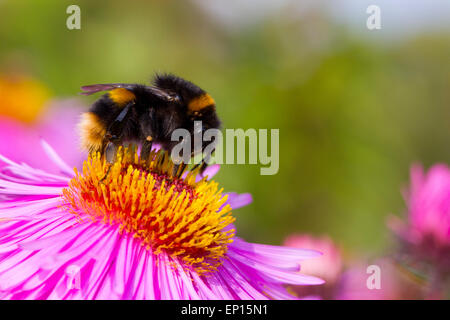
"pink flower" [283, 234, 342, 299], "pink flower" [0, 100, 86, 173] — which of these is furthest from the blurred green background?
"pink flower" [283, 234, 342, 299]

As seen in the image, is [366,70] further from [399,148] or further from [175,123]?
[175,123]

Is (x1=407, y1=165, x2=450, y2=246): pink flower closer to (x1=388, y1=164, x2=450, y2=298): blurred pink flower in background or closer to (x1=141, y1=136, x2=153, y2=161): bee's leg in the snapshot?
(x1=388, y1=164, x2=450, y2=298): blurred pink flower in background

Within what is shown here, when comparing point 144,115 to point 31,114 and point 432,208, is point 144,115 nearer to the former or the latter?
point 432,208

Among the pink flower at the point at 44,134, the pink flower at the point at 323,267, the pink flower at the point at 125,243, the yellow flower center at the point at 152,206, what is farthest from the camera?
the pink flower at the point at 44,134

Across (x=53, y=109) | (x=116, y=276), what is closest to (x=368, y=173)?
(x=53, y=109)

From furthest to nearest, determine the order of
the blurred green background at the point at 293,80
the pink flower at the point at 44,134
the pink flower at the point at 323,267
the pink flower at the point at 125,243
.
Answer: the blurred green background at the point at 293,80 → the pink flower at the point at 44,134 → the pink flower at the point at 323,267 → the pink flower at the point at 125,243

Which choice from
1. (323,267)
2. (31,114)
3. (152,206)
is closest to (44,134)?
(31,114)

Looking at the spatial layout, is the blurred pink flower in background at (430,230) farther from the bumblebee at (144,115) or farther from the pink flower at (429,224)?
the bumblebee at (144,115)

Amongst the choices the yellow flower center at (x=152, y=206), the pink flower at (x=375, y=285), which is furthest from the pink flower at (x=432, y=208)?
the yellow flower center at (x=152, y=206)
